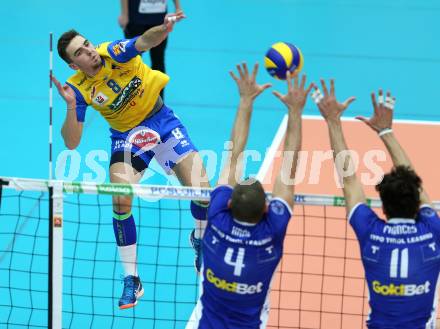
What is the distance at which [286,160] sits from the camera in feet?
18.9

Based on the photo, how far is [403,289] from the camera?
518 cm

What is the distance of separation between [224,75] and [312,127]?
2.62 metres

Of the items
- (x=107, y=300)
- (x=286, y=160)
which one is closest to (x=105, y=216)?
(x=107, y=300)

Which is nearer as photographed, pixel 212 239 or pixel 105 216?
pixel 212 239

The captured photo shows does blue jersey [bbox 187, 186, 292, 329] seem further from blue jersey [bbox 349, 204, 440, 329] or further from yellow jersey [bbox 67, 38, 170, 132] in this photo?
yellow jersey [bbox 67, 38, 170, 132]

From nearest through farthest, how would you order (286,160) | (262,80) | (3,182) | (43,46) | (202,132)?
(286,160), (3,182), (202,132), (262,80), (43,46)

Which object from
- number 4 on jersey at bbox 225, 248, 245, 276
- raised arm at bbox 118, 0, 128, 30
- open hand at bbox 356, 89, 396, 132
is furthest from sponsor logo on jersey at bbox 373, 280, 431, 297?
raised arm at bbox 118, 0, 128, 30

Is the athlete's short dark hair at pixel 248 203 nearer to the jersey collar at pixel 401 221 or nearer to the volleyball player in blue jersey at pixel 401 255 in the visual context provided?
the volleyball player in blue jersey at pixel 401 255

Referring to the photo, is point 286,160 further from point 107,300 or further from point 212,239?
point 107,300

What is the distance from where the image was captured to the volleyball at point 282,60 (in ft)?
24.7

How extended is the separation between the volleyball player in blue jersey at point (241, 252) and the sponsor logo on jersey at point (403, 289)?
0.69 meters

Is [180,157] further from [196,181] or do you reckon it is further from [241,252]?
[241,252]

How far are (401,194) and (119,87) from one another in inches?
143

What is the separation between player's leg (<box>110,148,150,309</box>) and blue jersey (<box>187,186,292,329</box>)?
7.27 ft
